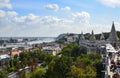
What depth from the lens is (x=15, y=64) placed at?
71500mm

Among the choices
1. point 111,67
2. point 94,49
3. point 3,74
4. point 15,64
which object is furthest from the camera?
point 94,49

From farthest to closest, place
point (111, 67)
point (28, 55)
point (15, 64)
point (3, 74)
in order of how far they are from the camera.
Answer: point (28, 55)
point (15, 64)
point (3, 74)
point (111, 67)

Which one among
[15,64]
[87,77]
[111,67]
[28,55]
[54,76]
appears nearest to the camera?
[111,67]

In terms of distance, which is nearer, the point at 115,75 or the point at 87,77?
the point at 115,75

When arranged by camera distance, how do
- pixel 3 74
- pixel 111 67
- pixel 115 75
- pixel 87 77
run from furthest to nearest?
pixel 3 74 → pixel 87 77 → pixel 111 67 → pixel 115 75

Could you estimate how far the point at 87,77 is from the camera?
114 ft

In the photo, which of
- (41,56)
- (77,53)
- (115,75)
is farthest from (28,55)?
(115,75)

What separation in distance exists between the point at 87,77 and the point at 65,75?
7.82 meters

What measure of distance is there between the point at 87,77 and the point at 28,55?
54671mm

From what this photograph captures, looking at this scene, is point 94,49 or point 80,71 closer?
point 80,71

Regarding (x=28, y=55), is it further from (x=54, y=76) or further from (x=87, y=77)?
(x=87, y=77)

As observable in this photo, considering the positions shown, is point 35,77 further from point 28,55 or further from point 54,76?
point 28,55

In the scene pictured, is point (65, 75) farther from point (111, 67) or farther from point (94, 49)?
point (94, 49)

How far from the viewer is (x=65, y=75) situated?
42312mm
